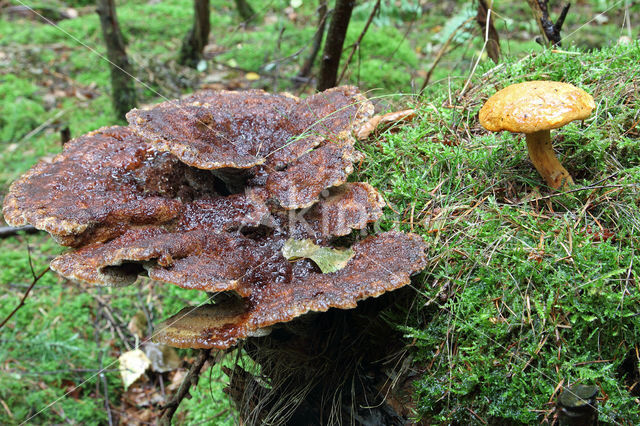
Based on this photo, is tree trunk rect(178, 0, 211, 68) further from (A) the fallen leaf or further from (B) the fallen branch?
(B) the fallen branch

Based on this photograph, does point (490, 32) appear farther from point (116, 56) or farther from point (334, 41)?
point (116, 56)

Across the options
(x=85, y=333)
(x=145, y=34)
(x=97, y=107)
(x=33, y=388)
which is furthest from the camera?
(x=145, y=34)

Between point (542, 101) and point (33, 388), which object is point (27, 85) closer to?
point (33, 388)

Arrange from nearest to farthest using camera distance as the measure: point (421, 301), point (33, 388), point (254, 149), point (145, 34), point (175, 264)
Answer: point (175, 264), point (421, 301), point (254, 149), point (33, 388), point (145, 34)

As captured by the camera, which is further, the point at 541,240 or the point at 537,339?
the point at 541,240

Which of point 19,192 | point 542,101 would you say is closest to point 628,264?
point 542,101

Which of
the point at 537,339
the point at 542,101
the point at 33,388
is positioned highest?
the point at 542,101

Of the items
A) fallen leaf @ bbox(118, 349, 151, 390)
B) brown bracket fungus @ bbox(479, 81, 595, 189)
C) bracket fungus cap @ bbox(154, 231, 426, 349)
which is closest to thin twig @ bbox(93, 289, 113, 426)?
fallen leaf @ bbox(118, 349, 151, 390)
